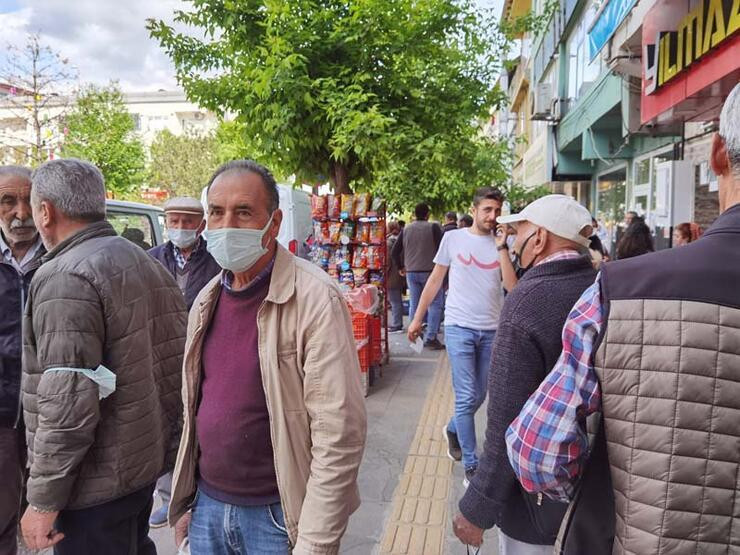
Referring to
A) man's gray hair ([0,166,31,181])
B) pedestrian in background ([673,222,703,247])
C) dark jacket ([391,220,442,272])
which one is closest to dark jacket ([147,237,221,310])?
man's gray hair ([0,166,31,181])

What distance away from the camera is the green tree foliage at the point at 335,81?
6.41m

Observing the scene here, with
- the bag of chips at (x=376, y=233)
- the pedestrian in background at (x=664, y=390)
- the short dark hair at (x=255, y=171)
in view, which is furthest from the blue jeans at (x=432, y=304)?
the pedestrian in background at (x=664, y=390)

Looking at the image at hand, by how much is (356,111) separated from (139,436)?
4787 millimetres

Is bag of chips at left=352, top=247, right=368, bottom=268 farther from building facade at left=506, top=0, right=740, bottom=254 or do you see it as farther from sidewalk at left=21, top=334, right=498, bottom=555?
building facade at left=506, top=0, right=740, bottom=254

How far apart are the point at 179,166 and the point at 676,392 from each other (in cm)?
3768

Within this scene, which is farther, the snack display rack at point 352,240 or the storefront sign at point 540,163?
the storefront sign at point 540,163

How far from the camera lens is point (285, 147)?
7.02m

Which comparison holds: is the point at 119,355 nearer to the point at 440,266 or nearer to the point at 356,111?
the point at 440,266

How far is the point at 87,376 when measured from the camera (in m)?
1.90

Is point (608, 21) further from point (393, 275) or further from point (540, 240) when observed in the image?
point (540, 240)

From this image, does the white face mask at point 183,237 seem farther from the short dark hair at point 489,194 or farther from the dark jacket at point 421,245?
the dark jacket at point 421,245

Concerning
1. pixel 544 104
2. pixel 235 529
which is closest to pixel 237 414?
pixel 235 529

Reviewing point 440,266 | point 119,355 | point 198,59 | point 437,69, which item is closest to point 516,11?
point 437,69

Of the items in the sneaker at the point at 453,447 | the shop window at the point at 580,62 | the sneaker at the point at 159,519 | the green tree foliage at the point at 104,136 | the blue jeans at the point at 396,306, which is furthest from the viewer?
the green tree foliage at the point at 104,136
